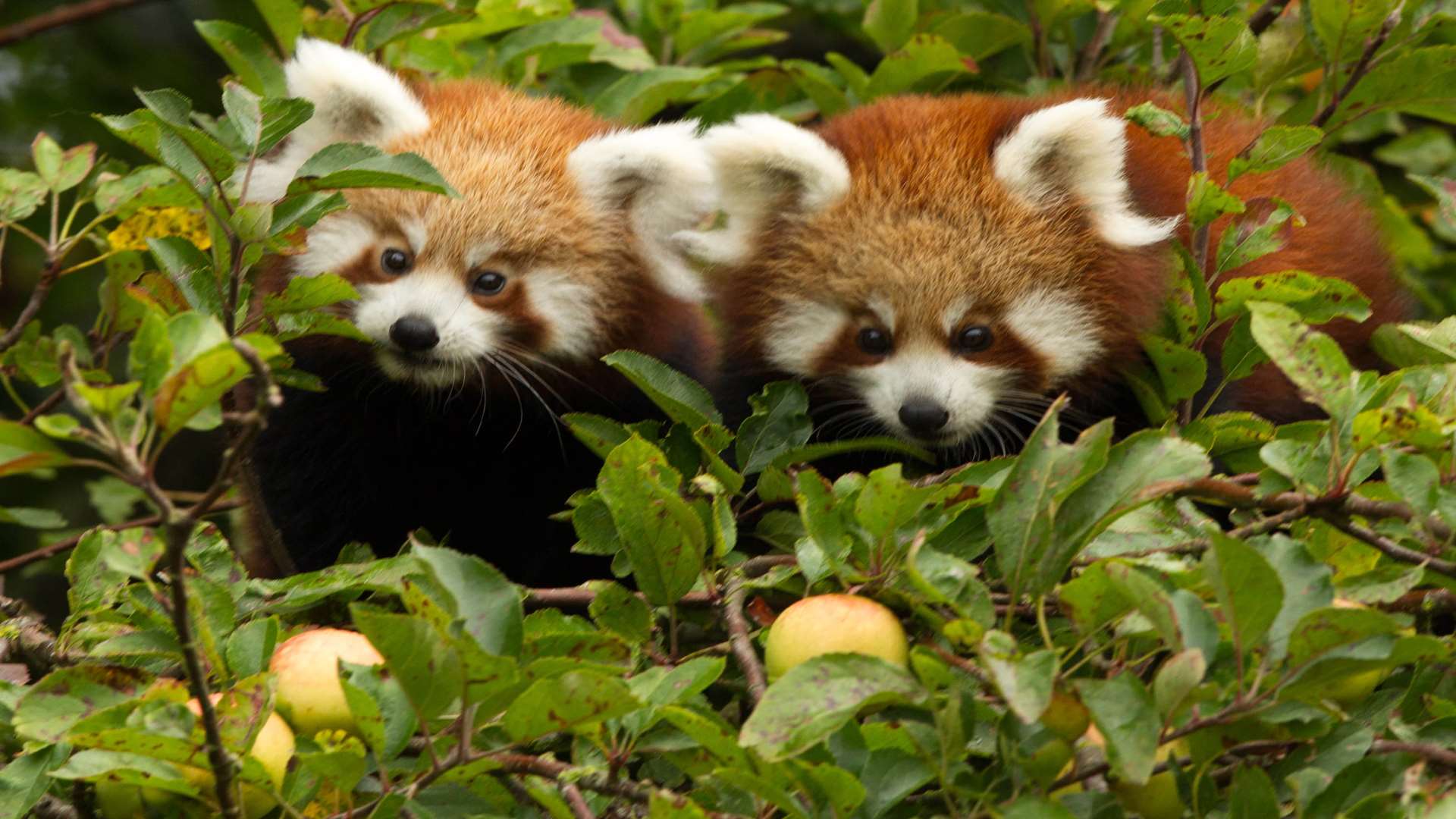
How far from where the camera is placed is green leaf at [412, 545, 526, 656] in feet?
5.46

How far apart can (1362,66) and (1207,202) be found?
0.85 m

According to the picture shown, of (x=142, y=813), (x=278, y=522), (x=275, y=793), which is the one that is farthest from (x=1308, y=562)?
(x=278, y=522)

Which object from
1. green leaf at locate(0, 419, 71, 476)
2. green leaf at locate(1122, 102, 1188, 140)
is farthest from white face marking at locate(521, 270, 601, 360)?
green leaf at locate(0, 419, 71, 476)

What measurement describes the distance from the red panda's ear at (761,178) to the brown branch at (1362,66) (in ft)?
2.98

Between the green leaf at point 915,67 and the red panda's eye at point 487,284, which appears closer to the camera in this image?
the red panda's eye at point 487,284

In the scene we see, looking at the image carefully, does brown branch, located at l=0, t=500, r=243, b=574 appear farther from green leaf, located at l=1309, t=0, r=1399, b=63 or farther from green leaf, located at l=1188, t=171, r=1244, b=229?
green leaf, located at l=1309, t=0, r=1399, b=63

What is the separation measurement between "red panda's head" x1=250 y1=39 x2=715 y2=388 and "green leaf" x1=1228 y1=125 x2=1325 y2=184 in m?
1.27

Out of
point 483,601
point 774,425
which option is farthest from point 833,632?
point 774,425

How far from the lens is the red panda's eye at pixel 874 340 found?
309 cm

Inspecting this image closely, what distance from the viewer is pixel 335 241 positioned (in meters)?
3.25

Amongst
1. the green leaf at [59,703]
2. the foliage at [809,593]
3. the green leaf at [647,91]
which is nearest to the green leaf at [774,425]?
the foliage at [809,593]

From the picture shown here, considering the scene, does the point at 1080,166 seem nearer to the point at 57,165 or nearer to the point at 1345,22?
the point at 1345,22

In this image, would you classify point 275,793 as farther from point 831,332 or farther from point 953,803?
point 831,332

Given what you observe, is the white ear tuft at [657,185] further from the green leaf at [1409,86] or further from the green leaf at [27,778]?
the green leaf at [27,778]
